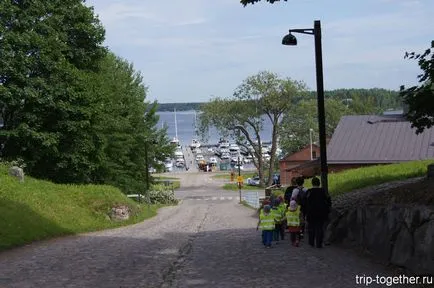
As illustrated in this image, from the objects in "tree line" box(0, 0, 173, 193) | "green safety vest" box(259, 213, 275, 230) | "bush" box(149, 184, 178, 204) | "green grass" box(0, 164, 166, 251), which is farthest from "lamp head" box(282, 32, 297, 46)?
"bush" box(149, 184, 178, 204)

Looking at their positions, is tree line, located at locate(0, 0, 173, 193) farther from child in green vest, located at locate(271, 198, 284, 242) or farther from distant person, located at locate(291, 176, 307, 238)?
distant person, located at locate(291, 176, 307, 238)

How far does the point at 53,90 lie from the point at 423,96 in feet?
75.3

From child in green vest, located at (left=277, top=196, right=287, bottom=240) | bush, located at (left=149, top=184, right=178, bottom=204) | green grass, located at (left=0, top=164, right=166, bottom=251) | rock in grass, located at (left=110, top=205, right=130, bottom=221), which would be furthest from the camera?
bush, located at (left=149, top=184, right=178, bottom=204)

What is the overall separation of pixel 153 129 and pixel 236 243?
46823 millimetres

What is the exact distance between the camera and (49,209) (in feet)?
78.0

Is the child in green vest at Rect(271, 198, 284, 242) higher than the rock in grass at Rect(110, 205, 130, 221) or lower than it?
higher

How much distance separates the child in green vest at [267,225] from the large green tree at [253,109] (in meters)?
65.0

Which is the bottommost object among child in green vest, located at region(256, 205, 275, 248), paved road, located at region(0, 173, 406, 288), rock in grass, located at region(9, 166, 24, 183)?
paved road, located at region(0, 173, 406, 288)

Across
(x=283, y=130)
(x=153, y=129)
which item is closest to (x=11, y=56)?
(x=153, y=129)

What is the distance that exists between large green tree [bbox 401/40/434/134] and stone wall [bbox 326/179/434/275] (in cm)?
205

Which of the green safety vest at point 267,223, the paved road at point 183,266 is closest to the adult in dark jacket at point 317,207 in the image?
the paved road at point 183,266

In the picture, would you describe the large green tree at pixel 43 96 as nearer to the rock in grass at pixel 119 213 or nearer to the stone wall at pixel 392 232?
the rock in grass at pixel 119 213

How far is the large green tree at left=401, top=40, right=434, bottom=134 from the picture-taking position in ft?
40.0

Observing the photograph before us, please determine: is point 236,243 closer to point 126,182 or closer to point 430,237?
point 430,237
